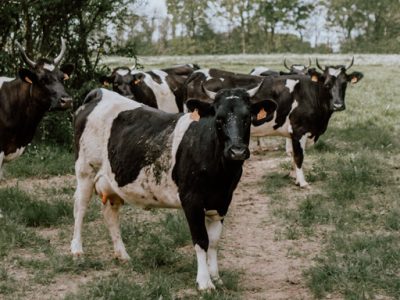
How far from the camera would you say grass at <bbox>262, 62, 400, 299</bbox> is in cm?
569

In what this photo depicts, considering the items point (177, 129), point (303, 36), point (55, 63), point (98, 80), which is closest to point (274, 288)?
point (177, 129)

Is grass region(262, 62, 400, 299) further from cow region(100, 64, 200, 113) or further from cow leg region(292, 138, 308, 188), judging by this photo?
cow region(100, 64, 200, 113)

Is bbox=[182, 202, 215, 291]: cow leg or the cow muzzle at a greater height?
the cow muzzle

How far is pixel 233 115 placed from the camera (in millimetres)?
5105

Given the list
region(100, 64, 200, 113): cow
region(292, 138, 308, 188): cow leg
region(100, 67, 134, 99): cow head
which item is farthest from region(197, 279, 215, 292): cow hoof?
region(100, 67, 134, 99): cow head

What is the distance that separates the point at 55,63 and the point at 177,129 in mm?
3509

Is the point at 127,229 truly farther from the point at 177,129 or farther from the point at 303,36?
the point at 303,36

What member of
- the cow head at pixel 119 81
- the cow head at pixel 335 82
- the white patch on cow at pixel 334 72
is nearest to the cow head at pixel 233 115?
the cow head at pixel 335 82

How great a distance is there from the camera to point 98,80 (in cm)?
1309

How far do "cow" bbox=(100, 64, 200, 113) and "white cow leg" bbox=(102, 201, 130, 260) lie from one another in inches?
234

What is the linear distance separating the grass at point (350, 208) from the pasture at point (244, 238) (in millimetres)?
17

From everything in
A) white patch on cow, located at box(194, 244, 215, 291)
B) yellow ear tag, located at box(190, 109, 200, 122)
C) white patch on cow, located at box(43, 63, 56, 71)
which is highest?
white patch on cow, located at box(43, 63, 56, 71)

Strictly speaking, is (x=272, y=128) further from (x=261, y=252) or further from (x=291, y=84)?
(x=261, y=252)

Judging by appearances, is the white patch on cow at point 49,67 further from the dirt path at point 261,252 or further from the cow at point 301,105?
the dirt path at point 261,252
